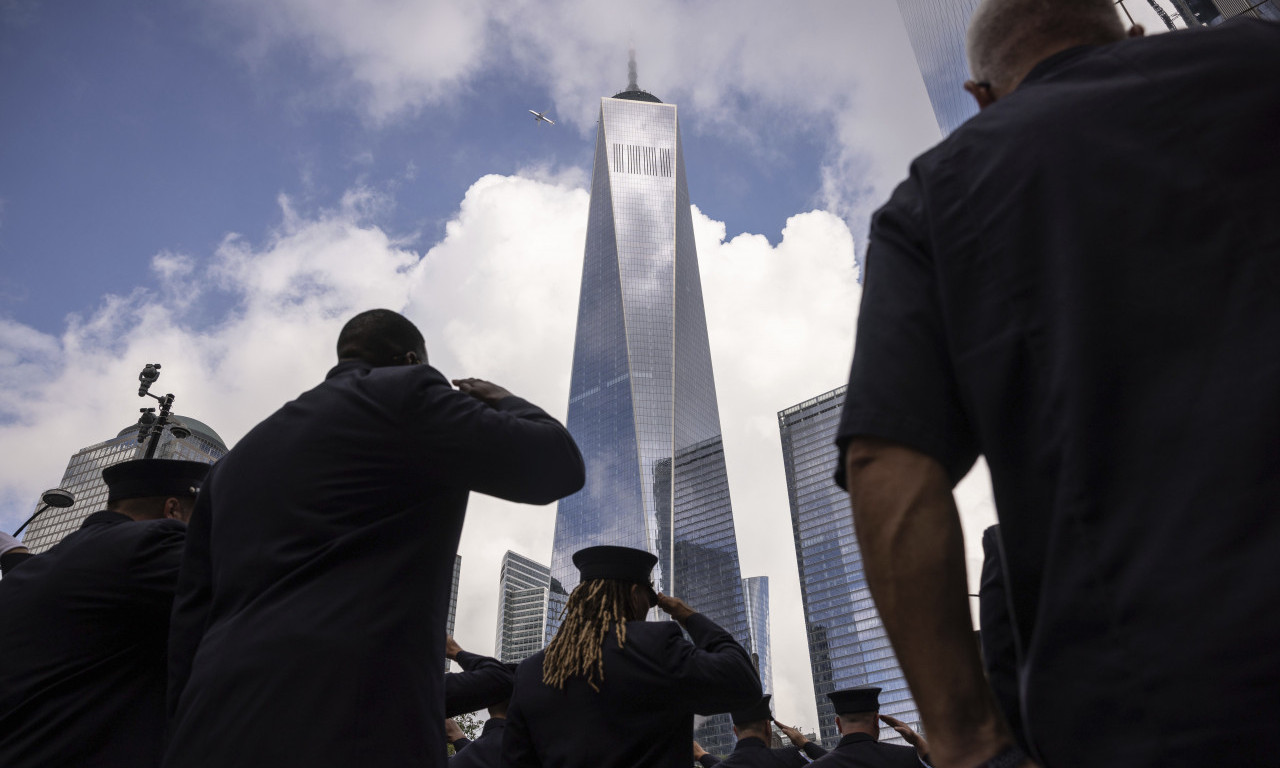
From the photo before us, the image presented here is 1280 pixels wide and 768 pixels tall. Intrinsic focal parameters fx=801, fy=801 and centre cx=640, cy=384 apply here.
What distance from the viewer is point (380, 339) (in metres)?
2.56

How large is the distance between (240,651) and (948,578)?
1515mm

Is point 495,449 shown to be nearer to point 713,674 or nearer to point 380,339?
point 380,339

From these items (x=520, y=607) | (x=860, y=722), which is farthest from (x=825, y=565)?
(x=860, y=722)

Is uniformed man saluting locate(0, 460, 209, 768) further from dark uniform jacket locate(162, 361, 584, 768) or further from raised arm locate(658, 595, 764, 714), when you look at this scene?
raised arm locate(658, 595, 764, 714)

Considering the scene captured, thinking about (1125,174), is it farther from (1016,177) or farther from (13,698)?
(13,698)

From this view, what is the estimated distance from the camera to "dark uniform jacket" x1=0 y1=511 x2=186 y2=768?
93.1 inches

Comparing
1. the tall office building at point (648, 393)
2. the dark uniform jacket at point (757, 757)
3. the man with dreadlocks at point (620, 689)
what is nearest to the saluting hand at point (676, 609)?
the man with dreadlocks at point (620, 689)

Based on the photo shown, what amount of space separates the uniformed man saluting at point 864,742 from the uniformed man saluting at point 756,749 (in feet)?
1.40

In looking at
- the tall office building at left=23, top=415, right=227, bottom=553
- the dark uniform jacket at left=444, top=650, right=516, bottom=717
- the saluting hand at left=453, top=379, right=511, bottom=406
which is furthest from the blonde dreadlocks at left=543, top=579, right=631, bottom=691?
the tall office building at left=23, top=415, right=227, bottom=553

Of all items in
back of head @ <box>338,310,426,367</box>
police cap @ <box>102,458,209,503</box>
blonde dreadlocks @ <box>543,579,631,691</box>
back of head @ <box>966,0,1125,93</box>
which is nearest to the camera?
back of head @ <box>966,0,1125,93</box>

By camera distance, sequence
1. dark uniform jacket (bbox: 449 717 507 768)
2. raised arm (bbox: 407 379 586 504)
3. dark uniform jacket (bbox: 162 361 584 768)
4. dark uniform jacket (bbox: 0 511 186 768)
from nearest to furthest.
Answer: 1. dark uniform jacket (bbox: 162 361 584 768)
2. raised arm (bbox: 407 379 586 504)
3. dark uniform jacket (bbox: 0 511 186 768)
4. dark uniform jacket (bbox: 449 717 507 768)

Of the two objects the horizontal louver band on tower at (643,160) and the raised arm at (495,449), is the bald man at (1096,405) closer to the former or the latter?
the raised arm at (495,449)

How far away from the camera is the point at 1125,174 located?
1.04 m

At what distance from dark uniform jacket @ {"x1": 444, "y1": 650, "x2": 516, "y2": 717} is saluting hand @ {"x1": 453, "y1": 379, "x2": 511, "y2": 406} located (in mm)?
1742
